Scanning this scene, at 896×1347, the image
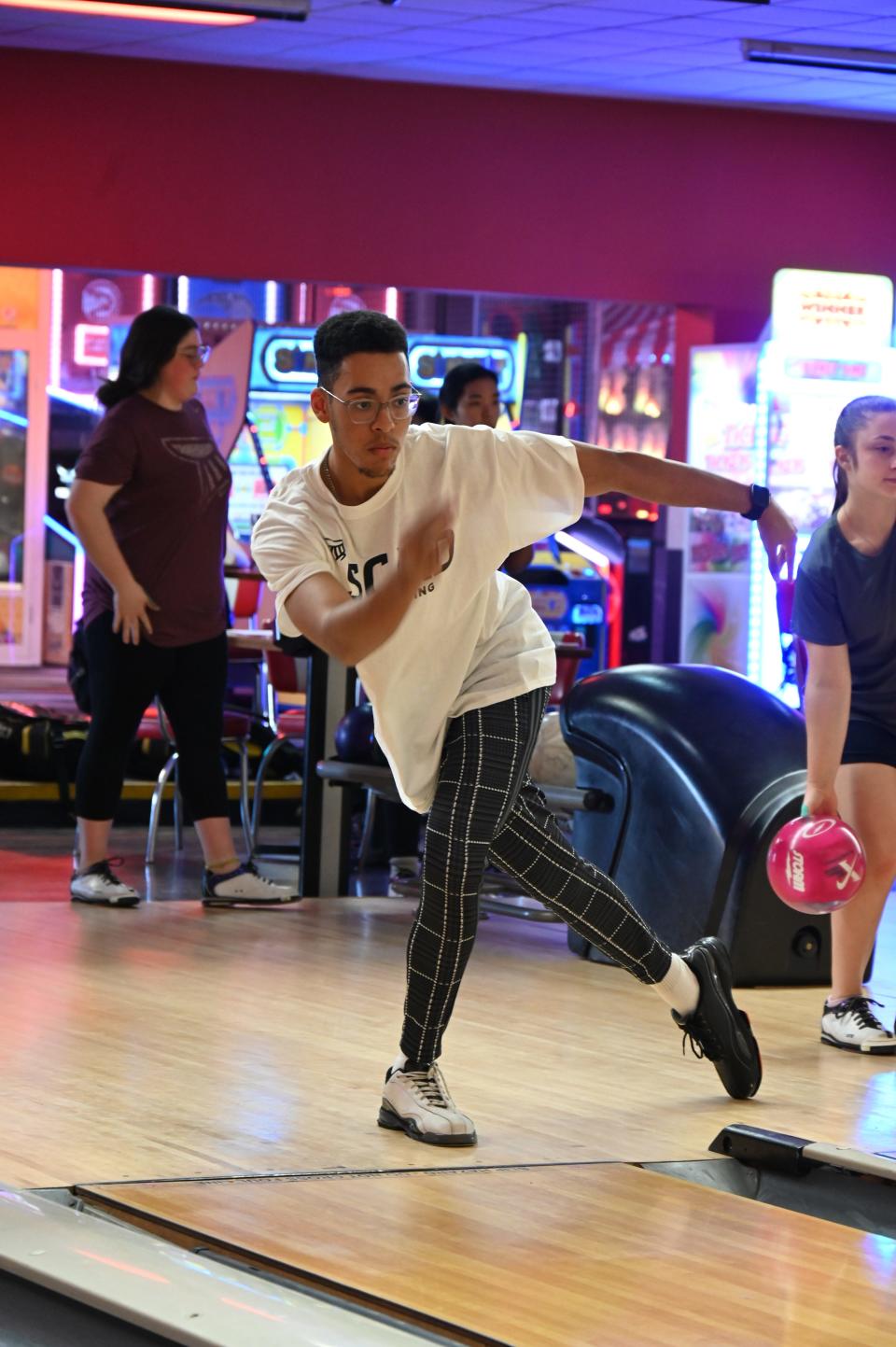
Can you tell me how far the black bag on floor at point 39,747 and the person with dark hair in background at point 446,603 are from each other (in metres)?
5.39

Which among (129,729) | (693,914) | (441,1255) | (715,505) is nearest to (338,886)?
(129,729)

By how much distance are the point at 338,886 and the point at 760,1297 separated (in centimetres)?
377

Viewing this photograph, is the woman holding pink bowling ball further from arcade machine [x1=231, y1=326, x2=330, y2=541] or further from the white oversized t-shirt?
arcade machine [x1=231, y1=326, x2=330, y2=541]

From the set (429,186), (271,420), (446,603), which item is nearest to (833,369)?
(429,186)

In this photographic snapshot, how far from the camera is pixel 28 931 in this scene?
521cm

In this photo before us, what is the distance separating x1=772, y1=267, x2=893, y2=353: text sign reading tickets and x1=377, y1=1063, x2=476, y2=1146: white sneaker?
6.81 m

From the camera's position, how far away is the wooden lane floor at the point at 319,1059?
3.18m

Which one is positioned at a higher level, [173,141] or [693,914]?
[173,141]

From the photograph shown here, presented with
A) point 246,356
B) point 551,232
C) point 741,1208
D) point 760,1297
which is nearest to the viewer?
point 760,1297

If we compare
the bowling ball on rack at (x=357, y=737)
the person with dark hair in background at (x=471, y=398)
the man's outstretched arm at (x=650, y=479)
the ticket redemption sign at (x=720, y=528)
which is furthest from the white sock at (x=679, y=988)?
the ticket redemption sign at (x=720, y=528)

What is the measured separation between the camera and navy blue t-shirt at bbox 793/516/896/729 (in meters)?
4.12

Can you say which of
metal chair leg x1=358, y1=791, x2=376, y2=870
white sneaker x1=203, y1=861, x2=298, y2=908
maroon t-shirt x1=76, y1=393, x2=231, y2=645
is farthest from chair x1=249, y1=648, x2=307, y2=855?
maroon t-shirt x1=76, y1=393, x2=231, y2=645

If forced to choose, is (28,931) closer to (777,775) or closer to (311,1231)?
(777,775)

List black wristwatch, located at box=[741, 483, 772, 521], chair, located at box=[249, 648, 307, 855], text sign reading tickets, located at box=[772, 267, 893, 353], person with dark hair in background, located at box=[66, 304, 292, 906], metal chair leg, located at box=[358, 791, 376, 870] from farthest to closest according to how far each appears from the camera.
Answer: text sign reading tickets, located at box=[772, 267, 893, 353] < chair, located at box=[249, 648, 307, 855] < metal chair leg, located at box=[358, 791, 376, 870] < person with dark hair in background, located at box=[66, 304, 292, 906] < black wristwatch, located at box=[741, 483, 772, 521]
